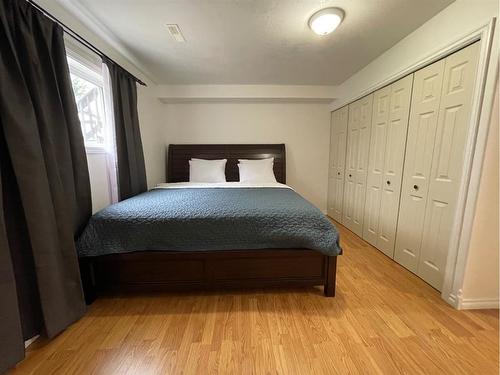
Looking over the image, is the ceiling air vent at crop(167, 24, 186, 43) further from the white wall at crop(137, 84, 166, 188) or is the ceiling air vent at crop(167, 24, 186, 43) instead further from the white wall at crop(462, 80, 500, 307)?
the white wall at crop(462, 80, 500, 307)

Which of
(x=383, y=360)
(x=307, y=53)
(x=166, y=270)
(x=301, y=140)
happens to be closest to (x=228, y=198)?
(x=166, y=270)

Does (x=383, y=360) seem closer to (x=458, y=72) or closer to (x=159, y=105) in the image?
(x=458, y=72)

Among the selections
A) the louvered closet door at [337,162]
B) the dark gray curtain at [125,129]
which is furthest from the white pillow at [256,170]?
the dark gray curtain at [125,129]

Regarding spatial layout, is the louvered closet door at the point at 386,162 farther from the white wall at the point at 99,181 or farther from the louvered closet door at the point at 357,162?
the white wall at the point at 99,181

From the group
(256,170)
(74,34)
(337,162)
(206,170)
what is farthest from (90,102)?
(337,162)

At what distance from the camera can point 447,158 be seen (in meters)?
1.63

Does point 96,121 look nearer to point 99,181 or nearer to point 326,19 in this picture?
point 99,181

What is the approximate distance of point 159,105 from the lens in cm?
340

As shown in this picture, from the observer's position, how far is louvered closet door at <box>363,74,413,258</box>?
2086 millimetres

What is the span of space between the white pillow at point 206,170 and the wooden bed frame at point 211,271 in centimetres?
178

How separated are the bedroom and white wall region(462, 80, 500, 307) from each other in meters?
0.01

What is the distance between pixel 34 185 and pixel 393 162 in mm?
2864

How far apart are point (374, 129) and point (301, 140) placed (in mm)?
1407

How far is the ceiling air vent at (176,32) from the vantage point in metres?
1.85
